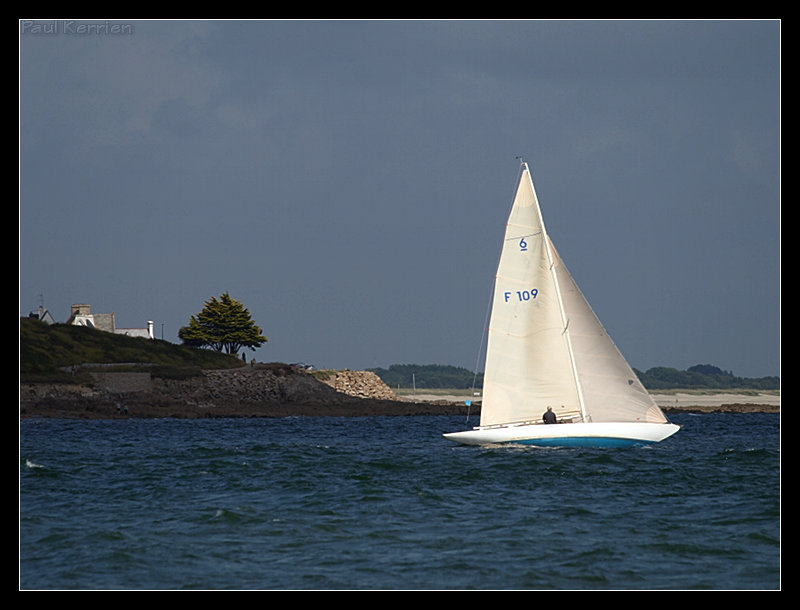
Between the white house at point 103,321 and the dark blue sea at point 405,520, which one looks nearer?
the dark blue sea at point 405,520

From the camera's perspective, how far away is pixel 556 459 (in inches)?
1398

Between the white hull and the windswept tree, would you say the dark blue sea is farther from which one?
the windswept tree

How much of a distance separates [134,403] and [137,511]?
7279cm

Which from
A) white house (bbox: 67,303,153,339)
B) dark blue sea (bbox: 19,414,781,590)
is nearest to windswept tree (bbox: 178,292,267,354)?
white house (bbox: 67,303,153,339)

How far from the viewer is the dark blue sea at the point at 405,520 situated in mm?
18703

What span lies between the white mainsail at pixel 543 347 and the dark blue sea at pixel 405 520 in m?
2.06

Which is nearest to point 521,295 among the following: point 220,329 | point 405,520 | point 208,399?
point 405,520

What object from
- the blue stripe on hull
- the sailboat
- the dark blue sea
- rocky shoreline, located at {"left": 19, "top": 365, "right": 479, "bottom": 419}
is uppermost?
the sailboat

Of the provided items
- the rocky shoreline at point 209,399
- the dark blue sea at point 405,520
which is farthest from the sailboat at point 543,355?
the rocky shoreline at point 209,399

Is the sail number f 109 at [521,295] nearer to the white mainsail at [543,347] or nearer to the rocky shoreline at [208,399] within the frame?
the white mainsail at [543,347]

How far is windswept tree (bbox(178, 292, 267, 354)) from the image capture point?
435 feet

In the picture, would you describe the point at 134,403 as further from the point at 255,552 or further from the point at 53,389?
the point at 255,552

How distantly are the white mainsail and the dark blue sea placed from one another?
2061 mm

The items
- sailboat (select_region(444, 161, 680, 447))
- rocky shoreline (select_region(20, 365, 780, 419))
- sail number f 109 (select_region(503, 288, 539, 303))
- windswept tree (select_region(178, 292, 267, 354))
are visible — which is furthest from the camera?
windswept tree (select_region(178, 292, 267, 354))
